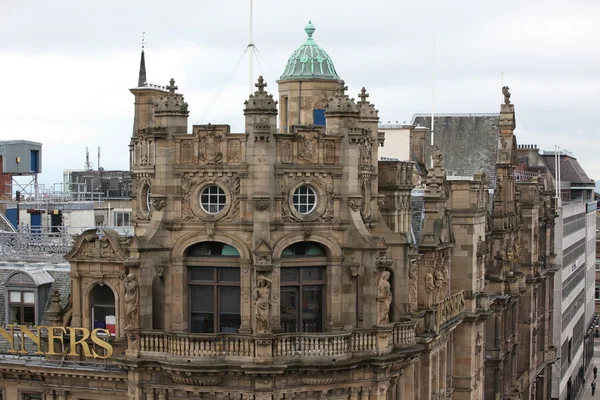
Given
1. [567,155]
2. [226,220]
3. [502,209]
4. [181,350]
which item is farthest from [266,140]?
[567,155]

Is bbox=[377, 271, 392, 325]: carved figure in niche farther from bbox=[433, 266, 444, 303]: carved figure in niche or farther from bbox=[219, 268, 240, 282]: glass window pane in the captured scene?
bbox=[433, 266, 444, 303]: carved figure in niche

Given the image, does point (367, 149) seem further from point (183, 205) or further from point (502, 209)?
point (502, 209)

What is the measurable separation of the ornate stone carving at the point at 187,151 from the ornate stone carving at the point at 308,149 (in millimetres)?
5419

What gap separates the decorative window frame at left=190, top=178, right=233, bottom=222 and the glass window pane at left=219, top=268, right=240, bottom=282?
8.93 feet

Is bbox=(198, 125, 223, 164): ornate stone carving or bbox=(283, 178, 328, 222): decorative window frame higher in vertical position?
bbox=(198, 125, 223, 164): ornate stone carving

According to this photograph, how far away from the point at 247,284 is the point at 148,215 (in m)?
6.71

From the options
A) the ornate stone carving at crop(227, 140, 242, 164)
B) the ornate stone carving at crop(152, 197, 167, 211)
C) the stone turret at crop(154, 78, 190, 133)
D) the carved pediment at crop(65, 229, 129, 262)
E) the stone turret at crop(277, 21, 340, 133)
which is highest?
the stone turret at crop(277, 21, 340, 133)

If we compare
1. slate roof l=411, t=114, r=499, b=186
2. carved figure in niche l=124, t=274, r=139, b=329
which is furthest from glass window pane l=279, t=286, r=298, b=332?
slate roof l=411, t=114, r=499, b=186

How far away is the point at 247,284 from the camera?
5738 cm

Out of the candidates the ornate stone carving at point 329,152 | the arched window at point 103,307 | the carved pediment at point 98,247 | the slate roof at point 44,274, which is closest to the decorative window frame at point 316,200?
the ornate stone carving at point 329,152

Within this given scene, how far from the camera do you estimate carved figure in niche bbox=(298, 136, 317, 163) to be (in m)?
57.6

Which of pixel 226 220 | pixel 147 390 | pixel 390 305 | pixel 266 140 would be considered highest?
pixel 266 140

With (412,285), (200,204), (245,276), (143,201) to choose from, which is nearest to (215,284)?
(245,276)

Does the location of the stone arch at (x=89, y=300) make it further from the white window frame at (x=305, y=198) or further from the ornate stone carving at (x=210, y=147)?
the white window frame at (x=305, y=198)
